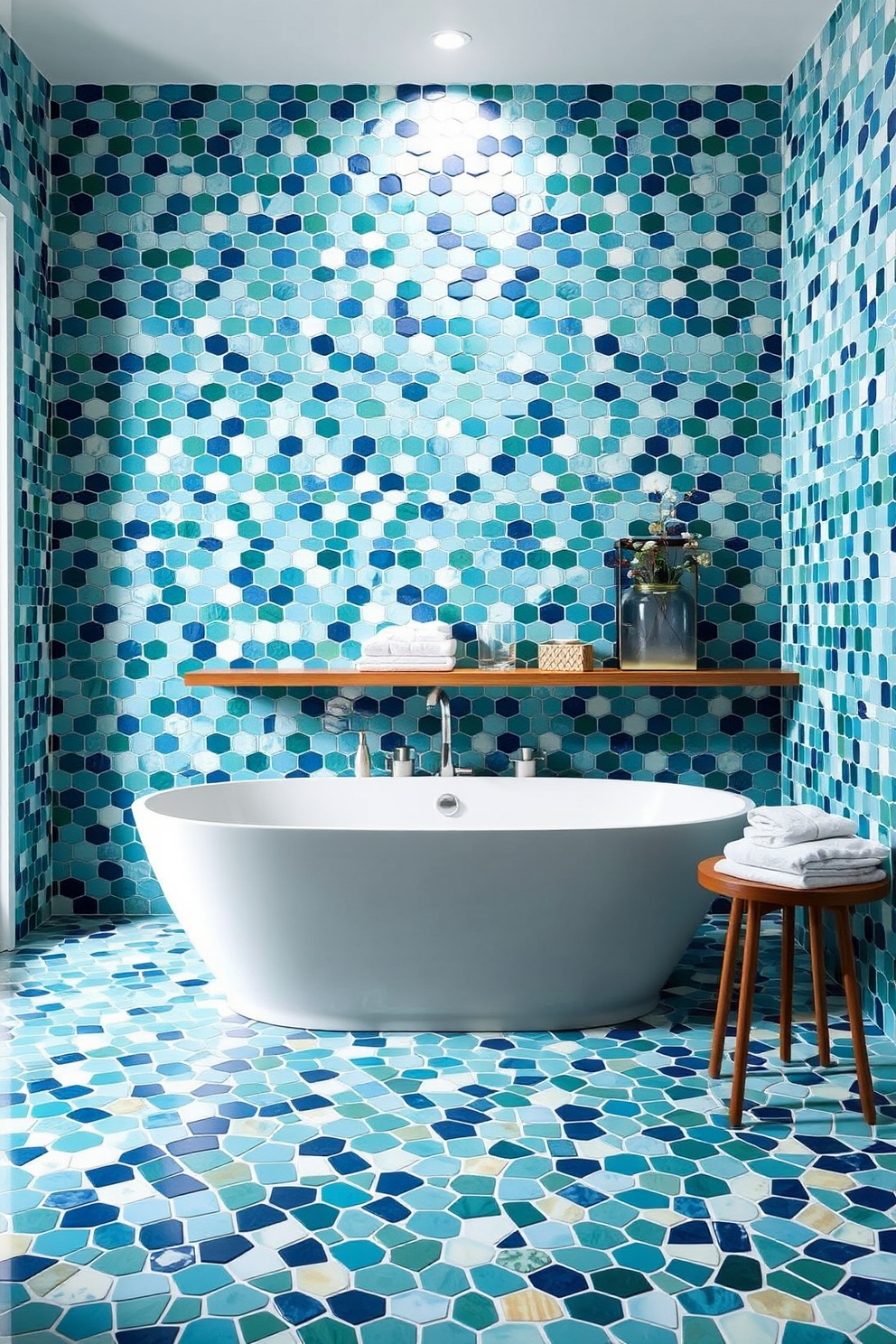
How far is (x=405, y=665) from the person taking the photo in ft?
13.6

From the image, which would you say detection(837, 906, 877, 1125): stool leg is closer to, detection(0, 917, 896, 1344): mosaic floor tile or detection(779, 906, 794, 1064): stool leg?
detection(0, 917, 896, 1344): mosaic floor tile

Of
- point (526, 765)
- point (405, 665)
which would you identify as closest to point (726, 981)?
point (526, 765)

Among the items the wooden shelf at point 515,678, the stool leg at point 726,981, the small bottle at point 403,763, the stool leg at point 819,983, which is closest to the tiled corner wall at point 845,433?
the wooden shelf at point 515,678

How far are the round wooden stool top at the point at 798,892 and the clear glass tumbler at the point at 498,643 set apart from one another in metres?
1.70

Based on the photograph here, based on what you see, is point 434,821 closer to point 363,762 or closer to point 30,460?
point 363,762

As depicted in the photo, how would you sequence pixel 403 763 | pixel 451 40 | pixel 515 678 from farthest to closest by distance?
1. pixel 403 763
2. pixel 515 678
3. pixel 451 40

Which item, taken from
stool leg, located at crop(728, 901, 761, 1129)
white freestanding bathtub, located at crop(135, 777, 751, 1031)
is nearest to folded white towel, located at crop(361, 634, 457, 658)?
white freestanding bathtub, located at crop(135, 777, 751, 1031)

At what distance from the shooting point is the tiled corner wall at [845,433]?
3258mm

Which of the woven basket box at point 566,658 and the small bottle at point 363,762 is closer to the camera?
the woven basket box at point 566,658

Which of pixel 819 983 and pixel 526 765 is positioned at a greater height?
pixel 526 765

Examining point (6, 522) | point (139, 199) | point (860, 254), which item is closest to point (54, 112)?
point (139, 199)

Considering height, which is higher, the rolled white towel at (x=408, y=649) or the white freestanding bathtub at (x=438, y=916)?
the rolled white towel at (x=408, y=649)

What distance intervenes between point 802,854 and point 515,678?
1.61 m

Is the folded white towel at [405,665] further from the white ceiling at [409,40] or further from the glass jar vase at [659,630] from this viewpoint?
the white ceiling at [409,40]
